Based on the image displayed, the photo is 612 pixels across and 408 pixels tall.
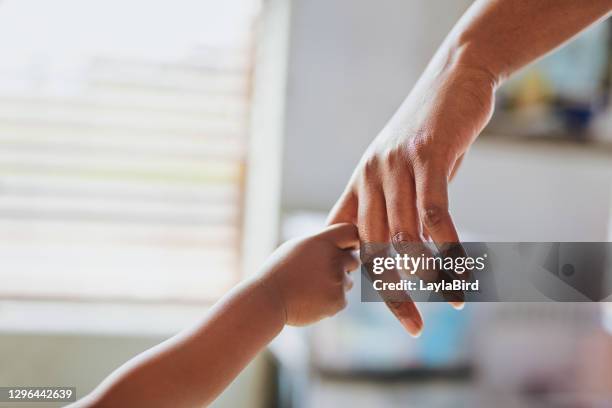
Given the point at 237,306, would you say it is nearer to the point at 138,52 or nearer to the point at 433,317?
the point at 433,317

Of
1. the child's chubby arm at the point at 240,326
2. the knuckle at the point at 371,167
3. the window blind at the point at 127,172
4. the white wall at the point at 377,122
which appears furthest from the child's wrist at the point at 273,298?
the window blind at the point at 127,172

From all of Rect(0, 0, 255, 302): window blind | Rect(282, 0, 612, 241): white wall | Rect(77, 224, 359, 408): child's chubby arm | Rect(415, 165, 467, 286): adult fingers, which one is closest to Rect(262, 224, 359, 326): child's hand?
Rect(77, 224, 359, 408): child's chubby arm

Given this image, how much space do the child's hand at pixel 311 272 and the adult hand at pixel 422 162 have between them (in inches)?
1.6

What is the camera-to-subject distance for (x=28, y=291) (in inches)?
63.7

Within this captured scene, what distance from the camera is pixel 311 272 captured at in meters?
0.49

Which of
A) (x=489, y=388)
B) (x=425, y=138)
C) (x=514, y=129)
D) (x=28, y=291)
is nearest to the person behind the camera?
(x=425, y=138)

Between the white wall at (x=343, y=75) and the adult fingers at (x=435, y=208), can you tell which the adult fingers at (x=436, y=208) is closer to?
the adult fingers at (x=435, y=208)

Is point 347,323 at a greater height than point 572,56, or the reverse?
point 572,56

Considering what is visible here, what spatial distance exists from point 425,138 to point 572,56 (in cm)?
151

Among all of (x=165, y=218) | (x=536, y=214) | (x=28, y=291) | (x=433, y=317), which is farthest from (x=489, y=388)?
(x=28, y=291)

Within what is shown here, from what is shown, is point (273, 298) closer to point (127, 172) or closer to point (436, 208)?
point (436, 208)

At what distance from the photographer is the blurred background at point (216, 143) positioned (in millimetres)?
1612

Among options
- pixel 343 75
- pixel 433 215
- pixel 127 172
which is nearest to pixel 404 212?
pixel 433 215

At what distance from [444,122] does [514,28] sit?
0.32 feet
